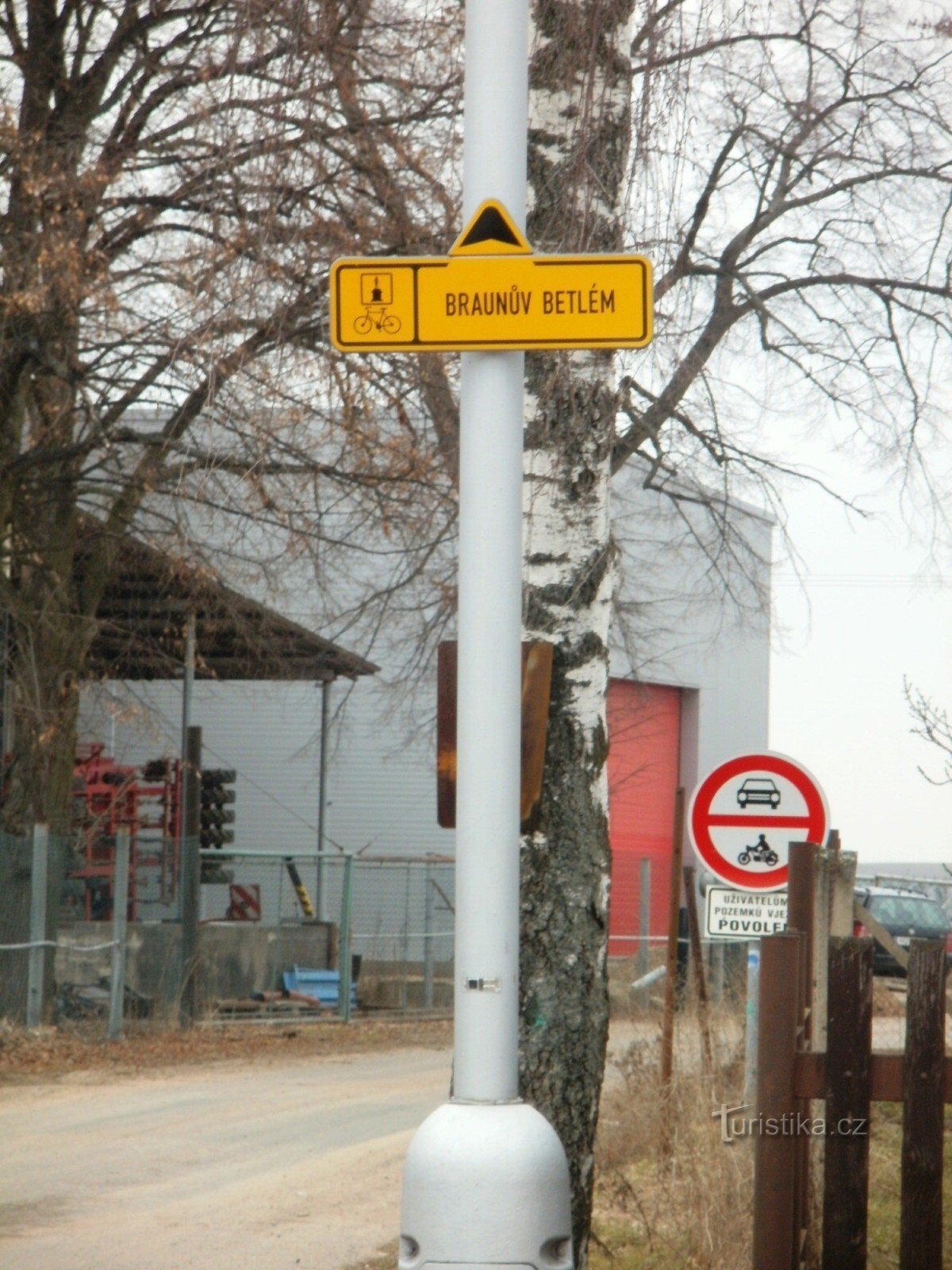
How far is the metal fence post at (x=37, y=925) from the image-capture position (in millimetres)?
16594

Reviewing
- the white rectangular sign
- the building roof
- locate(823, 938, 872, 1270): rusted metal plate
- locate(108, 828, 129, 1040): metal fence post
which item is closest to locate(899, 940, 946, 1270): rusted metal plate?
locate(823, 938, 872, 1270): rusted metal plate

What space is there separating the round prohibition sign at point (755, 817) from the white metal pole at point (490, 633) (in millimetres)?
4826

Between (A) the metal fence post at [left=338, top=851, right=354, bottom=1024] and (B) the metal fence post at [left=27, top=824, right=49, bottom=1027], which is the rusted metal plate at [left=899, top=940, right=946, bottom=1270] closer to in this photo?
(B) the metal fence post at [left=27, top=824, right=49, bottom=1027]

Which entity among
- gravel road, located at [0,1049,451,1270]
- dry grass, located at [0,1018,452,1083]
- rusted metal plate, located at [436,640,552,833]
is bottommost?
dry grass, located at [0,1018,452,1083]

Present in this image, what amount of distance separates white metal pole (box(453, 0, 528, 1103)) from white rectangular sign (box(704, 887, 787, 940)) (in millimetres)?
5157

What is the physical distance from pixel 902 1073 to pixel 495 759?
2192mm

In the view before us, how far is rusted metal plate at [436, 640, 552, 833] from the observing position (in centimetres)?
425

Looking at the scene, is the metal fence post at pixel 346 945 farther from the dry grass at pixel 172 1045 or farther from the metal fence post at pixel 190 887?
the metal fence post at pixel 190 887

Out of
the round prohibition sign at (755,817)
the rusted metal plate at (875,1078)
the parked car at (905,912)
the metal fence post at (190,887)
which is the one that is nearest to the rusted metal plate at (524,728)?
the rusted metal plate at (875,1078)

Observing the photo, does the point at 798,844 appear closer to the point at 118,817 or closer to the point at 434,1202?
the point at 434,1202

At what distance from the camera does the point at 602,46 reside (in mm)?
6012

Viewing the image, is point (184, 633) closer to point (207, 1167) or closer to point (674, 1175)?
point (207, 1167)

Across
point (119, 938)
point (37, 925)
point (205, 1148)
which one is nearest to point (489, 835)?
point (205, 1148)

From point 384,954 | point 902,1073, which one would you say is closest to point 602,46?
point 902,1073
